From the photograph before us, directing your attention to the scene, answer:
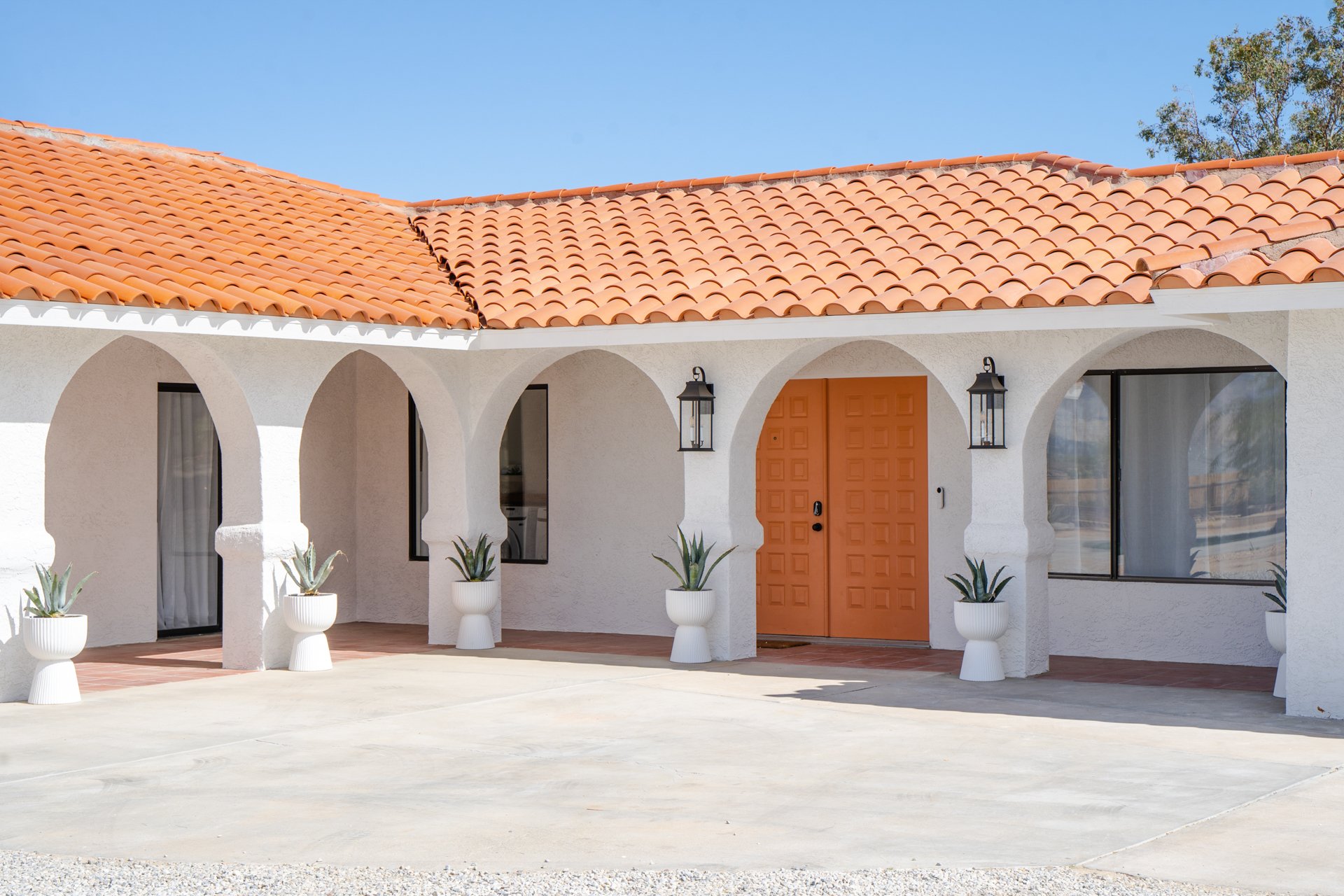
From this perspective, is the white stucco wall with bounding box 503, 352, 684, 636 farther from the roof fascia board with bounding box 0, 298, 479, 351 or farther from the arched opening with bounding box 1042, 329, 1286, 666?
the arched opening with bounding box 1042, 329, 1286, 666

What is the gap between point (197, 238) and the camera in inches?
474

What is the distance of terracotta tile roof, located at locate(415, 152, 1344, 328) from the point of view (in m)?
10.8

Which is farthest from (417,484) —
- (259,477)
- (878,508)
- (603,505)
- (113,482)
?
(878,508)

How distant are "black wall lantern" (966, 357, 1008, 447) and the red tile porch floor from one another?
178 cm

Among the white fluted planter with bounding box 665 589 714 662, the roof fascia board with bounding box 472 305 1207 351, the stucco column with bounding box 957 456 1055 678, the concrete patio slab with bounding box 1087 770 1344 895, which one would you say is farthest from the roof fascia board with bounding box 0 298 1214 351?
the concrete patio slab with bounding box 1087 770 1344 895

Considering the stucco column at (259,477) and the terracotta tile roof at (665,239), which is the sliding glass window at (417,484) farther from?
the stucco column at (259,477)

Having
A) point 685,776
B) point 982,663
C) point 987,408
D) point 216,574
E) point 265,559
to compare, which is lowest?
point 685,776

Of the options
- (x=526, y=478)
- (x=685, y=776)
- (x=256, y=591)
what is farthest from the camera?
(x=526, y=478)

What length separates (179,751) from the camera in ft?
27.1

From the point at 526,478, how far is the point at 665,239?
8.94 feet

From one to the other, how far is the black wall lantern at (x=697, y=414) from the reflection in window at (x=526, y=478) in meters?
2.87

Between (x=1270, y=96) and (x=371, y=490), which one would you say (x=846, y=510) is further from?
(x=1270, y=96)

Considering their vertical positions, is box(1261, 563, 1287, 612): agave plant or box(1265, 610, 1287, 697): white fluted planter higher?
box(1261, 563, 1287, 612): agave plant

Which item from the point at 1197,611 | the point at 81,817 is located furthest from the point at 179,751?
the point at 1197,611
